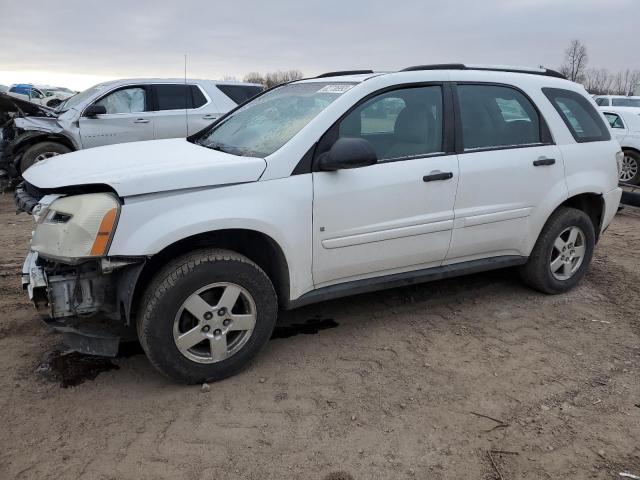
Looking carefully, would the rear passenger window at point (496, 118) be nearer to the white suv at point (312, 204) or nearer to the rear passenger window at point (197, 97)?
the white suv at point (312, 204)

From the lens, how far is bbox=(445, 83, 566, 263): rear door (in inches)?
157

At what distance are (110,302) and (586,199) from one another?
13.2ft

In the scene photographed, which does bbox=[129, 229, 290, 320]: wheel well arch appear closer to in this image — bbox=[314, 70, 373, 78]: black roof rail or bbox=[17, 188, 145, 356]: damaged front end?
bbox=[17, 188, 145, 356]: damaged front end

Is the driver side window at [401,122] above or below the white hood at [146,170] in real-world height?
above

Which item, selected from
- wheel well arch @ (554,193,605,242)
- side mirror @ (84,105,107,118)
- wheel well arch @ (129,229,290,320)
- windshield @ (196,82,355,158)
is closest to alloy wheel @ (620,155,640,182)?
wheel well arch @ (554,193,605,242)

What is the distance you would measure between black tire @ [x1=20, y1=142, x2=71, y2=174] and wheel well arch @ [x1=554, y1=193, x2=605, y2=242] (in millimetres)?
7814

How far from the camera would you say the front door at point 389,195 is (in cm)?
345

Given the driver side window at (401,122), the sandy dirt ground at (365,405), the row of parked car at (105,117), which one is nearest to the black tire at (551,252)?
the sandy dirt ground at (365,405)

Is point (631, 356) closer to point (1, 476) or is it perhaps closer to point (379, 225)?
point (379, 225)

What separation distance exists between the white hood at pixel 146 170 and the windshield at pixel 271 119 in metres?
0.24

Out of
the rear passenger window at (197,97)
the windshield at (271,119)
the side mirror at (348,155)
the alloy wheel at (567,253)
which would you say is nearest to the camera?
the side mirror at (348,155)

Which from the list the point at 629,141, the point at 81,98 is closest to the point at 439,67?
the point at 81,98

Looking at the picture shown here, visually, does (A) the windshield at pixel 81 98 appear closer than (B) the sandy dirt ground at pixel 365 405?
No

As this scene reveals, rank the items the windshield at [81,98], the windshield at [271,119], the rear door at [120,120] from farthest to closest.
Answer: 1. the windshield at [81,98]
2. the rear door at [120,120]
3. the windshield at [271,119]
